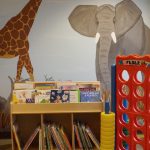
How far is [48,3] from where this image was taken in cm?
393

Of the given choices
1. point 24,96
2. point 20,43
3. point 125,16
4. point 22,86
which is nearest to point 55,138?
point 24,96

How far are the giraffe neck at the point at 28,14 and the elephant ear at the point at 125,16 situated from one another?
108 cm

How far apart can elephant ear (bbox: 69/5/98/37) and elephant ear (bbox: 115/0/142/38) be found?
1.04 feet

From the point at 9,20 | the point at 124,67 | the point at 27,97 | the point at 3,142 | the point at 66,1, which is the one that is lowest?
the point at 3,142

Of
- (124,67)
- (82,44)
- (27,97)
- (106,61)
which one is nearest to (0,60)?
(27,97)

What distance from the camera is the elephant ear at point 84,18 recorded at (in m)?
3.96

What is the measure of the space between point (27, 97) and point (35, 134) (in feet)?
1.43

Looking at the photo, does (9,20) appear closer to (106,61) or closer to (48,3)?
(48,3)

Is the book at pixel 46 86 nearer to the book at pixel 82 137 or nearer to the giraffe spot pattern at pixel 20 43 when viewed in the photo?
the book at pixel 82 137

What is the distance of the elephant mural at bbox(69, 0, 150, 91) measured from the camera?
13.0ft

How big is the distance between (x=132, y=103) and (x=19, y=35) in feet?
6.65

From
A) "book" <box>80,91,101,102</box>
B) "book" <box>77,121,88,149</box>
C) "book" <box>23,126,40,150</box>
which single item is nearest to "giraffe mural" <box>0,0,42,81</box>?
"book" <box>23,126,40,150</box>

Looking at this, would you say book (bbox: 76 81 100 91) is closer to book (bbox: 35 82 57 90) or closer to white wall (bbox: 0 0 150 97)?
book (bbox: 35 82 57 90)

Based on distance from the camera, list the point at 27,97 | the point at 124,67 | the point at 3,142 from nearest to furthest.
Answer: the point at 124,67, the point at 27,97, the point at 3,142
